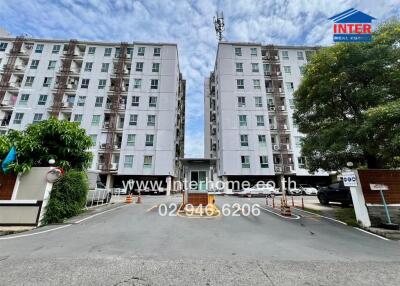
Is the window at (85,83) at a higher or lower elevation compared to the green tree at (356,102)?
higher

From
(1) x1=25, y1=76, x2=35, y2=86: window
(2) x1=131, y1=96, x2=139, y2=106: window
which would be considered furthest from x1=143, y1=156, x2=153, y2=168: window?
(1) x1=25, y1=76, x2=35, y2=86: window

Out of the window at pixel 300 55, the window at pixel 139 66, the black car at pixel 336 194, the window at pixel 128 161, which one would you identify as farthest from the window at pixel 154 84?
the black car at pixel 336 194

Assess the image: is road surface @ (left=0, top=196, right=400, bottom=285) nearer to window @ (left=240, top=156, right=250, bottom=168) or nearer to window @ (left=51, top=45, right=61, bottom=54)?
window @ (left=240, top=156, right=250, bottom=168)

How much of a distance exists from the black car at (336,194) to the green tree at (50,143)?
16.7 m

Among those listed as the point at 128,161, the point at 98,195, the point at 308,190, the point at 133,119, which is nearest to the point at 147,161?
the point at 128,161

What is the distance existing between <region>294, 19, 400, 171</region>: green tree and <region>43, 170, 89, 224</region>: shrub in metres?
12.1

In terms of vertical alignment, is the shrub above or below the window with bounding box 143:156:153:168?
below

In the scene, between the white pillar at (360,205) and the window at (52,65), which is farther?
the window at (52,65)

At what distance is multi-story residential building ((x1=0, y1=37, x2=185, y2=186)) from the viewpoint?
29.4 meters

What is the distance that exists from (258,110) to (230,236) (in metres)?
27.7

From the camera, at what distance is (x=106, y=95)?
31.9m

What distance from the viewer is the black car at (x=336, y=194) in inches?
549

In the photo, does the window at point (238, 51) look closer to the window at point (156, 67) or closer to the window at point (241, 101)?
the window at point (241, 101)

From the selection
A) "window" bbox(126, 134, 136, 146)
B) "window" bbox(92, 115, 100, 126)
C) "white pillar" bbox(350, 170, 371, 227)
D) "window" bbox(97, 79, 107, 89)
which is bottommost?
"white pillar" bbox(350, 170, 371, 227)
